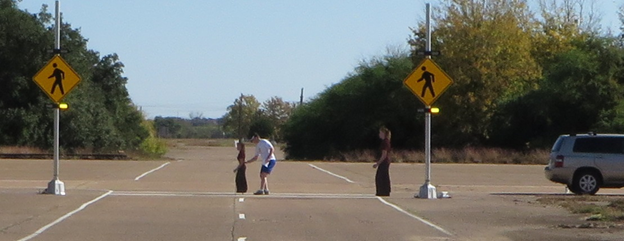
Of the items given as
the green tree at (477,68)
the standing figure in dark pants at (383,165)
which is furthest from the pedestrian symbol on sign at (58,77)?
the green tree at (477,68)

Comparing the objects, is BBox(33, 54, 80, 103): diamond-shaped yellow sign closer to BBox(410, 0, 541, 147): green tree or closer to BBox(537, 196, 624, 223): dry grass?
BBox(537, 196, 624, 223): dry grass

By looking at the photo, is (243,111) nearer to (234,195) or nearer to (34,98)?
(34,98)

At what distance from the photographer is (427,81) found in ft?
75.6

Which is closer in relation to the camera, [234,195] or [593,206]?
[593,206]

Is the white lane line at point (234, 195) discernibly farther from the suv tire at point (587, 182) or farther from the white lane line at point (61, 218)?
the suv tire at point (587, 182)

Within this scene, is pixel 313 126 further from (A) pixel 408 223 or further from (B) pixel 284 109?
(B) pixel 284 109

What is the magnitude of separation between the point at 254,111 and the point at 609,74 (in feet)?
348

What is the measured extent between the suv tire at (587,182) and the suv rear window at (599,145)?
64 centimetres

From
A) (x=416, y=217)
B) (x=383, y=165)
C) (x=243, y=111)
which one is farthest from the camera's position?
(x=243, y=111)

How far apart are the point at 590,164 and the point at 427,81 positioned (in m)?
5.88

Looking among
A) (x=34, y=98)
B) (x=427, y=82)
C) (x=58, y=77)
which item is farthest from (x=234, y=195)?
(x=34, y=98)

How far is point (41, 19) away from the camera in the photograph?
A: 2827 inches

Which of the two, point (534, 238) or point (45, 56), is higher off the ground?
point (45, 56)

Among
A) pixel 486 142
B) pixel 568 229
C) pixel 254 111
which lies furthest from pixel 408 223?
pixel 254 111
